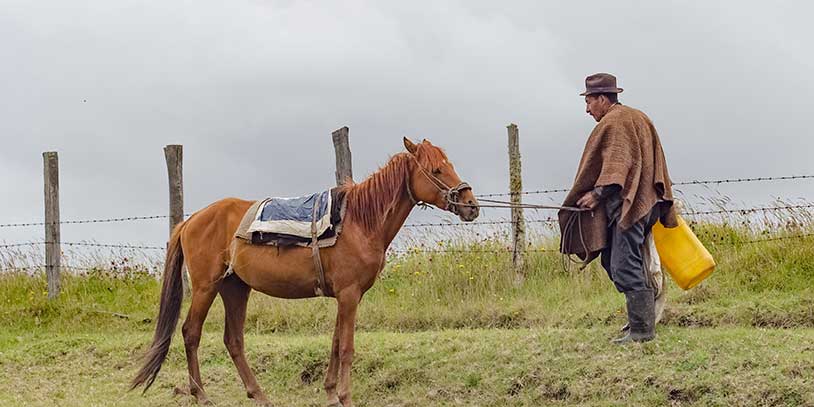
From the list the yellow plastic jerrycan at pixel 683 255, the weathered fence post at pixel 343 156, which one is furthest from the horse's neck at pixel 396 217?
the weathered fence post at pixel 343 156

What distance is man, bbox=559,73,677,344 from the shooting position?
7570 mm

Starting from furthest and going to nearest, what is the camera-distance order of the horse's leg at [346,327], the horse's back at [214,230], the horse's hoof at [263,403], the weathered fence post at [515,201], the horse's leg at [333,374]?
1. the weathered fence post at [515,201]
2. the horse's back at [214,230]
3. the horse's hoof at [263,403]
4. the horse's leg at [333,374]
5. the horse's leg at [346,327]

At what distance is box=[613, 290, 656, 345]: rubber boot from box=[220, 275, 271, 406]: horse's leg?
307cm

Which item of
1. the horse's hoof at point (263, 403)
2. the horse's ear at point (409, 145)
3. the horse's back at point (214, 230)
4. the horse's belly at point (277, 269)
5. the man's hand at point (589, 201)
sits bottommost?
the horse's hoof at point (263, 403)

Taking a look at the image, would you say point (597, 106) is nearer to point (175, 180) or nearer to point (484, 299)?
point (484, 299)

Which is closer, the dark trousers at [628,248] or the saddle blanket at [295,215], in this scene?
the dark trousers at [628,248]

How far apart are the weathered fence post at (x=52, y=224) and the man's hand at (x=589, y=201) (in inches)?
355

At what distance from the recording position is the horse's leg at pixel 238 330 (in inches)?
332

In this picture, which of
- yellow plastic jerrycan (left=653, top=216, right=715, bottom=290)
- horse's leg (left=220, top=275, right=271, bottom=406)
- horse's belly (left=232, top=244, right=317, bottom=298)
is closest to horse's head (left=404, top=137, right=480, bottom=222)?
horse's belly (left=232, top=244, right=317, bottom=298)

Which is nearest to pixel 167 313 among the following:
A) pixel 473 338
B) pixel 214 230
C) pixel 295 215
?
pixel 214 230

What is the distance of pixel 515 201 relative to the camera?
12711mm

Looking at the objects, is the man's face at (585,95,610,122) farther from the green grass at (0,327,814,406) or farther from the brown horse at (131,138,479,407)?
the green grass at (0,327,814,406)

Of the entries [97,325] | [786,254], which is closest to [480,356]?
[786,254]

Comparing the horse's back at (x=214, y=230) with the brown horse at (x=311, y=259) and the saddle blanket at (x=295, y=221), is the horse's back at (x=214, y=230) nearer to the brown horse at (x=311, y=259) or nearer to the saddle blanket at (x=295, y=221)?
the brown horse at (x=311, y=259)
